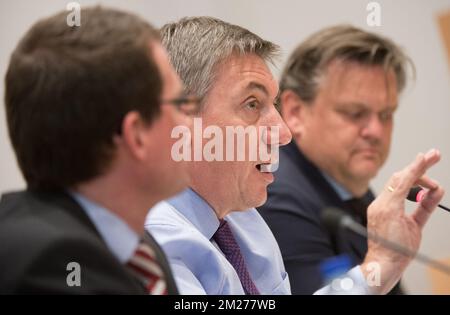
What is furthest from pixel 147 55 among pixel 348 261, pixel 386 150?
pixel 386 150

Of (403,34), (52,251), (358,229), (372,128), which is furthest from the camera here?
(403,34)

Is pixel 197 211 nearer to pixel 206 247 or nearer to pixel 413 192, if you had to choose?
pixel 206 247

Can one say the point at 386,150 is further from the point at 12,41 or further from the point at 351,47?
the point at 12,41

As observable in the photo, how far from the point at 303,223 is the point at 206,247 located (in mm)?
472

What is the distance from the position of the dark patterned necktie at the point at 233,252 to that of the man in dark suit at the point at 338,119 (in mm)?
307

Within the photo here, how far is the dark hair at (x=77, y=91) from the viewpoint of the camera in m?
0.88

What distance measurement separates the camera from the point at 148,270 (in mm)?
985

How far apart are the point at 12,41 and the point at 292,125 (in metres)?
0.77

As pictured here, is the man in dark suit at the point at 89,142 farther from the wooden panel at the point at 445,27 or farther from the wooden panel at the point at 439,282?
the wooden panel at the point at 445,27

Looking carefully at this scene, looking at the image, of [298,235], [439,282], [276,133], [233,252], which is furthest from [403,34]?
[233,252]

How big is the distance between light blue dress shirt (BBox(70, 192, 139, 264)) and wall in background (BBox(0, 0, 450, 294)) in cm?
111

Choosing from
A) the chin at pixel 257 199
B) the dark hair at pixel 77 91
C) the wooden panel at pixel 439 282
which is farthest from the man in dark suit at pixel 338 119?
the dark hair at pixel 77 91

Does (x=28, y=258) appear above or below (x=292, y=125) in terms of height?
above
